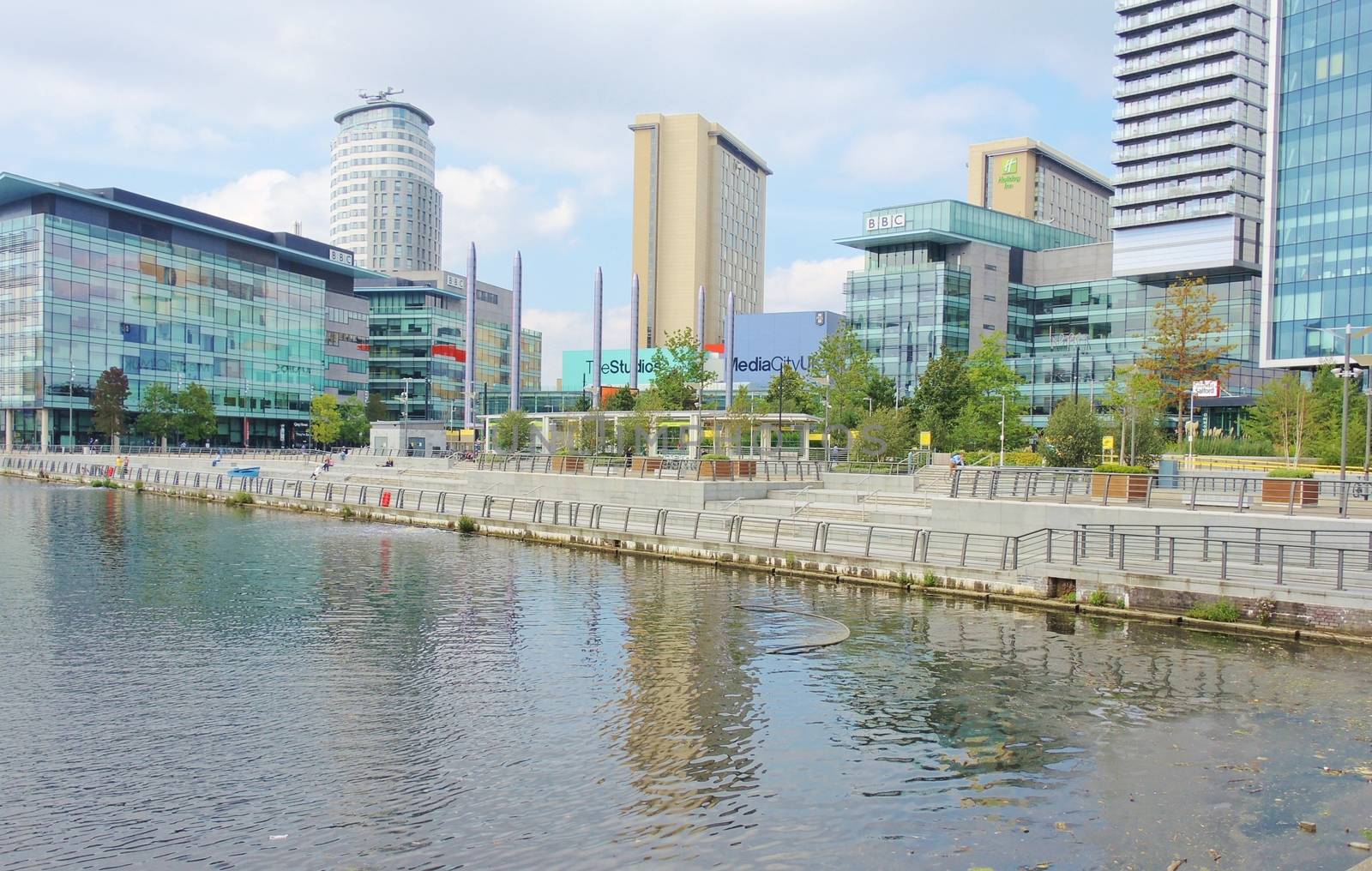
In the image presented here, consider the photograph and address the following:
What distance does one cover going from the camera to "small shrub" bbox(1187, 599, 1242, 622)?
66.8 feet

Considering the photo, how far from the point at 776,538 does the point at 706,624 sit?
788 cm

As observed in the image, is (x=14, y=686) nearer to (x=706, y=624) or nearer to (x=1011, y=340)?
(x=706, y=624)

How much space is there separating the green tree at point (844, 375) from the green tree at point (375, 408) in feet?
248

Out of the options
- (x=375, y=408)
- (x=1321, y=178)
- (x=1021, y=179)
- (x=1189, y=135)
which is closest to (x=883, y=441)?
(x=1321, y=178)

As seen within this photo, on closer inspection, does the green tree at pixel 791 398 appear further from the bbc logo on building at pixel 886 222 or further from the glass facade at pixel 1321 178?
the glass facade at pixel 1321 178

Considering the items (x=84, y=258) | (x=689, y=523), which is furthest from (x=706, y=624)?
(x=84, y=258)

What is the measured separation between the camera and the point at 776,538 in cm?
2923

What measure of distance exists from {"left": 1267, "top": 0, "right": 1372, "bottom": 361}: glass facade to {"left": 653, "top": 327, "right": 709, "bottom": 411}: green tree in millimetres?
48931

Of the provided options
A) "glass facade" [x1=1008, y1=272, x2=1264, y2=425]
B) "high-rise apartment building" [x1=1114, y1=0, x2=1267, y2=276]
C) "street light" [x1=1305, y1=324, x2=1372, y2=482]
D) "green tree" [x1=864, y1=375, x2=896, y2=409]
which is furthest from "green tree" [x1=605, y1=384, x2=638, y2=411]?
"high-rise apartment building" [x1=1114, y1=0, x2=1267, y2=276]

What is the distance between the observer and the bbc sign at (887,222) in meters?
117

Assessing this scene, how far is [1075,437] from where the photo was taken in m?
47.1

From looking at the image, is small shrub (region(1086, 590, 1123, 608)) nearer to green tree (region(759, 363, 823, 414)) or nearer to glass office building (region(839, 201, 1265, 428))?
green tree (region(759, 363, 823, 414))

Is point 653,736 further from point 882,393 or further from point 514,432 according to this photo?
point 514,432

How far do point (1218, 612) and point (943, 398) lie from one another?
43.3 m
